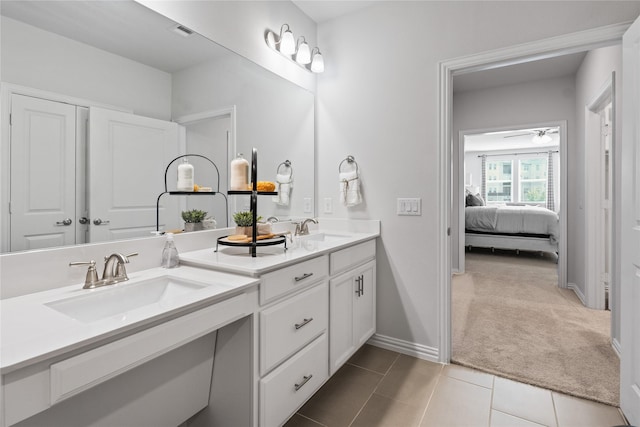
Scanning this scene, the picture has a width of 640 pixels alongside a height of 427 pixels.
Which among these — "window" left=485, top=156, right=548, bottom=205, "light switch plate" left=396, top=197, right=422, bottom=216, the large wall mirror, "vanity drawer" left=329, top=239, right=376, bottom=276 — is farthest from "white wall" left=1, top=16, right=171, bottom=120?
"window" left=485, top=156, right=548, bottom=205

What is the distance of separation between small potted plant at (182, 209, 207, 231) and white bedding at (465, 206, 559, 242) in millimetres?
5468

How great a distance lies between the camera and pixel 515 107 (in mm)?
4414

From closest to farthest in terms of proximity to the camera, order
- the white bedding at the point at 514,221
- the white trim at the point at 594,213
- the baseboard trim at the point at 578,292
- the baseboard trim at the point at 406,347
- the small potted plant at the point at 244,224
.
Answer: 1. the small potted plant at the point at 244,224
2. the baseboard trim at the point at 406,347
3. the white trim at the point at 594,213
4. the baseboard trim at the point at 578,292
5. the white bedding at the point at 514,221

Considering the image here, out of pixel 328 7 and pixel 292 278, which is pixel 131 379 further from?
pixel 328 7

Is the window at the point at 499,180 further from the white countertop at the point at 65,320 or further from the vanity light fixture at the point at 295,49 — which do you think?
the white countertop at the point at 65,320

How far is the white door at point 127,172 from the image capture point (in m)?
1.35

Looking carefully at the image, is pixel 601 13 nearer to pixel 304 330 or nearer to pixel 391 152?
pixel 391 152

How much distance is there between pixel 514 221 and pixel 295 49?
4.95 metres

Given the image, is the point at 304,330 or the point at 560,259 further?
the point at 560,259

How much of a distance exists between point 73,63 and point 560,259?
189 inches

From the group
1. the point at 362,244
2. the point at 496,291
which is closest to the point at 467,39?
the point at 362,244

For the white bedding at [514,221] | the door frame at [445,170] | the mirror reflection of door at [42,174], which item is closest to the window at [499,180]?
the white bedding at [514,221]

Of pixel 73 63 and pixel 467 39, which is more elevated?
pixel 467 39

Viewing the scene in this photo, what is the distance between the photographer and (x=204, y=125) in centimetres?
178
